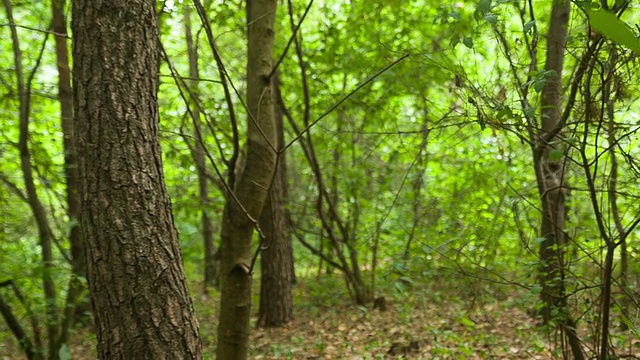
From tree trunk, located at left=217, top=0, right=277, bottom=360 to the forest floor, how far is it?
1.83 meters

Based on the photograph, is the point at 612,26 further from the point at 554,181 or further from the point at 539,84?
the point at 554,181

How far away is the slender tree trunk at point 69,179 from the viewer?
489 cm

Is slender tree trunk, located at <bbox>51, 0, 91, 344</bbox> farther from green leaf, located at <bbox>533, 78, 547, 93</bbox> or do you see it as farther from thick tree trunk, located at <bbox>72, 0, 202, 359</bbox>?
green leaf, located at <bbox>533, 78, 547, 93</bbox>

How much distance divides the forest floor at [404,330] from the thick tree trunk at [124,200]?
2.80m

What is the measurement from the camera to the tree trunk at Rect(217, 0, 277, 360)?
13.2ft

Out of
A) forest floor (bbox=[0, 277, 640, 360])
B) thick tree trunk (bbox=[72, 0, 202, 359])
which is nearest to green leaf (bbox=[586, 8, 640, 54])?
thick tree trunk (bbox=[72, 0, 202, 359])

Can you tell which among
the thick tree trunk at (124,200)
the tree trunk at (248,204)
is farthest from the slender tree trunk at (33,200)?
the thick tree trunk at (124,200)

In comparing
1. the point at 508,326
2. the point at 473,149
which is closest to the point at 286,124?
the point at 473,149

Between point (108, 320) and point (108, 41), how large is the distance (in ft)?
4.32

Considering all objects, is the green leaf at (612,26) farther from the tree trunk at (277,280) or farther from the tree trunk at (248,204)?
the tree trunk at (277,280)

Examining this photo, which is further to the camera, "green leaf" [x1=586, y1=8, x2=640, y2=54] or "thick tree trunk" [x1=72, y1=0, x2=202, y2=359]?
"thick tree trunk" [x1=72, y1=0, x2=202, y2=359]

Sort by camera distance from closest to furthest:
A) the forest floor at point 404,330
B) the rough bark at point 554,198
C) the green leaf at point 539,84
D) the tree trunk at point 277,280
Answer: the green leaf at point 539,84 → the rough bark at point 554,198 → the forest floor at point 404,330 → the tree trunk at point 277,280

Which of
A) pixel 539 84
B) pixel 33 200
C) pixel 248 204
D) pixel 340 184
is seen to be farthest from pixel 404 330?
pixel 539 84

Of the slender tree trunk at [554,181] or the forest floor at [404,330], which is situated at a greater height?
the slender tree trunk at [554,181]
